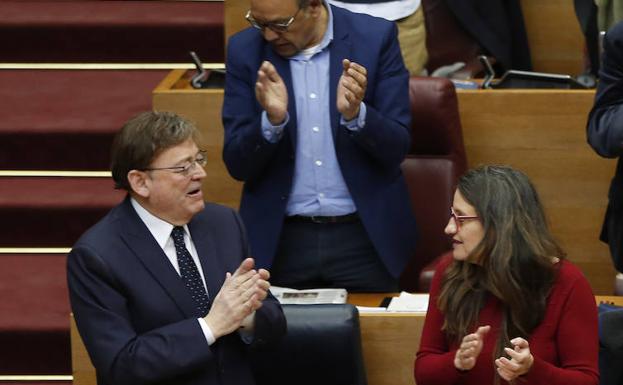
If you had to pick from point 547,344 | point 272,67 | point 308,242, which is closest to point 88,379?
point 308,242

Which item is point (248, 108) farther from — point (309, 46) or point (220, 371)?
point (220, 371)

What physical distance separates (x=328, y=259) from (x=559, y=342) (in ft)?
2.26

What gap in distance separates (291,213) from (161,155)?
2.00 feet

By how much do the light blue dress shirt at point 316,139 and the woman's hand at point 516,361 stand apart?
2.47 feet

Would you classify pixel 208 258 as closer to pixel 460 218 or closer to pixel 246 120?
pixel 460 218

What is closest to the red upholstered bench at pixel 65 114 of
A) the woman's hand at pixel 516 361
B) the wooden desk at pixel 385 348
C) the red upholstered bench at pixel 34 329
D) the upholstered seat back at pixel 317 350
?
the red upholstered bench at pixel 34 329

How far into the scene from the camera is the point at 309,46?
2527 millimetres

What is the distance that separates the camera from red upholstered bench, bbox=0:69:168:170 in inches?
134

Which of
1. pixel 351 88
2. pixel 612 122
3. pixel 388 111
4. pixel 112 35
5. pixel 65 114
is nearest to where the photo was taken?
pixel 612 122

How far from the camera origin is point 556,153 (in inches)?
117

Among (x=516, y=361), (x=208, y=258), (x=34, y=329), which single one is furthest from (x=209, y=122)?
(x=516, y=361)

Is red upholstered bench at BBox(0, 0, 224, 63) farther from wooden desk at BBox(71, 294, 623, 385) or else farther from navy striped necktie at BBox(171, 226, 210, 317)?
navy striped necktie at BBox(171, 226, 210, 317)

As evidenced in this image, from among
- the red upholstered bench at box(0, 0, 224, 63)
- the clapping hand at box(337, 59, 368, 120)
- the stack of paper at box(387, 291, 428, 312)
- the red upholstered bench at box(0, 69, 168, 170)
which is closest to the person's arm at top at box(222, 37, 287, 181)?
the clapping hand at box(337, 59, 368, 120)

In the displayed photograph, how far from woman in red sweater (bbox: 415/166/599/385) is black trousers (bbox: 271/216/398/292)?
0.58 meters
